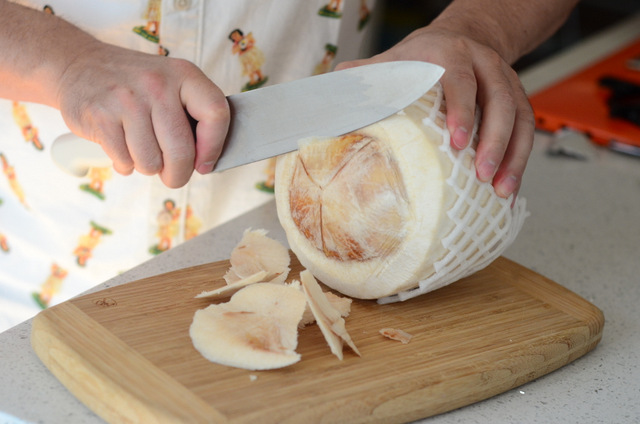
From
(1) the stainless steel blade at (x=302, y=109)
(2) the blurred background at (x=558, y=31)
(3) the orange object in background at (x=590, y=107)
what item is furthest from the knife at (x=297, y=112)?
(2) the blurred background at (x=558, y=31)

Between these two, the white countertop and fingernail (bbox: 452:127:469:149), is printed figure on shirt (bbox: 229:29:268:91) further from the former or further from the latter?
fingernail (bbox: 452:127:469:149)

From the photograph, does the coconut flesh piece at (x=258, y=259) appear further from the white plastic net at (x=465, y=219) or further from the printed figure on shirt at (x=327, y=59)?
the printed figure on shirt at (x=327, y=59)

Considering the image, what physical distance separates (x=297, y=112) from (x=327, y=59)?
56 centimetres

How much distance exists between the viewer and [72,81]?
109 centimetres

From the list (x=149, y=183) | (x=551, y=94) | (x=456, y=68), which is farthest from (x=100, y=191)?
(x=551, y=94)

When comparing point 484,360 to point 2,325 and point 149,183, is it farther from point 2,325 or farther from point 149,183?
point 2,325

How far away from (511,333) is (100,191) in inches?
34.6

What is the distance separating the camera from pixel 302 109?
1093 millimetres

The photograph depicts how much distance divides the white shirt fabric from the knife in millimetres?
373

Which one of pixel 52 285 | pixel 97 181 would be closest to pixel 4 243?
pixel 52 285

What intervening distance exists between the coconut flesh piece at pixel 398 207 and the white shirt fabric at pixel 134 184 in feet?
1.44

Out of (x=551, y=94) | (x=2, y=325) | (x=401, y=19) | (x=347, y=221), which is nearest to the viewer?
(x=347, y=221)

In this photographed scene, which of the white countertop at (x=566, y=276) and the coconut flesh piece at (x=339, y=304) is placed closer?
the white countertop at (x=566, y=276)

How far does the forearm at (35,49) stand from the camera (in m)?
1.13
